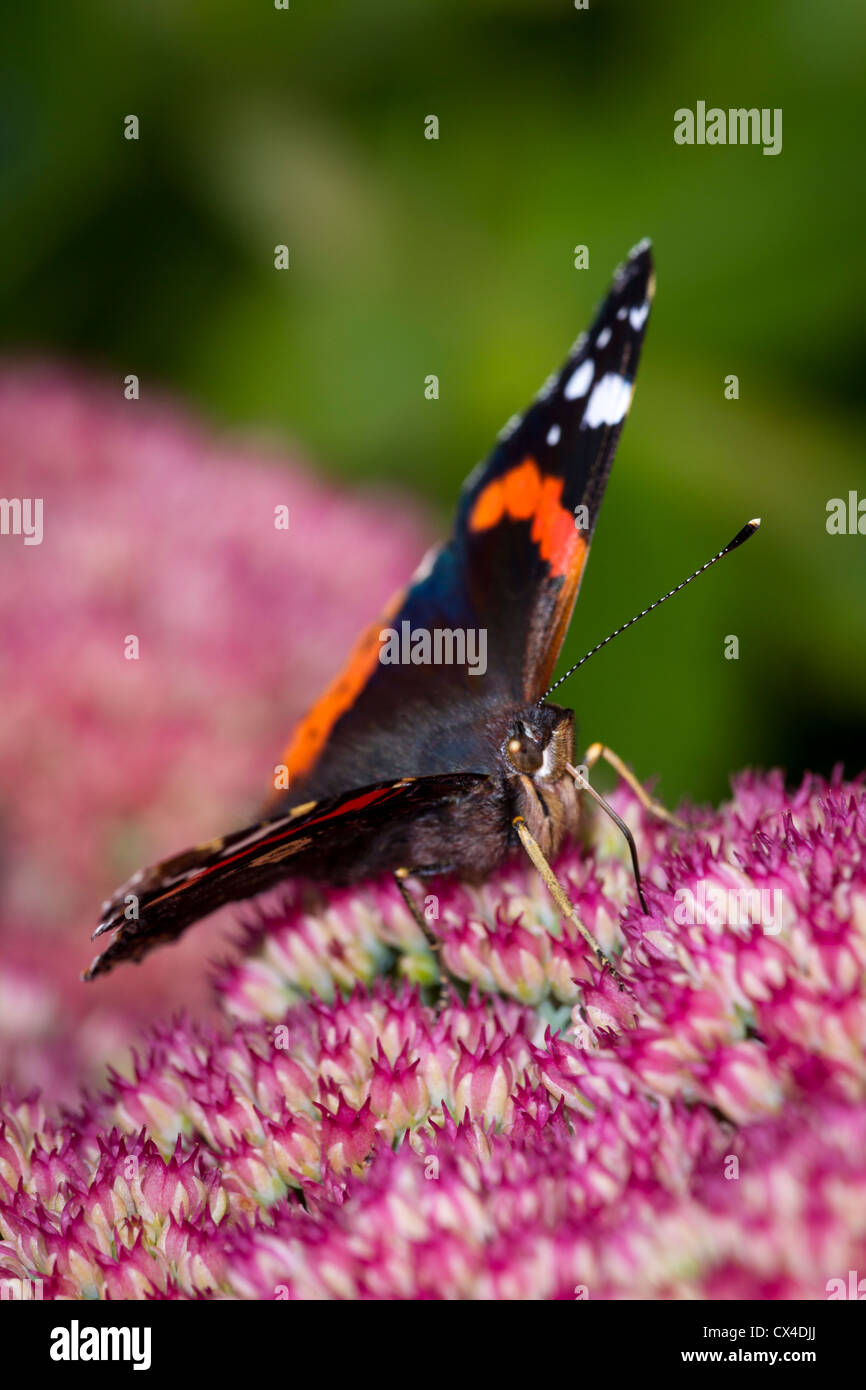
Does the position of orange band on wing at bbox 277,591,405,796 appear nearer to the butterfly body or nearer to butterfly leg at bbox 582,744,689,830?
the butterfly body

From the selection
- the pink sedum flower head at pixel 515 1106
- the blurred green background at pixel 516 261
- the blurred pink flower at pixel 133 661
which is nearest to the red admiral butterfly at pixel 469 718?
the pink sedum flower head at pixel 515 1106

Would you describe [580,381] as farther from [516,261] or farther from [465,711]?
[516,261]

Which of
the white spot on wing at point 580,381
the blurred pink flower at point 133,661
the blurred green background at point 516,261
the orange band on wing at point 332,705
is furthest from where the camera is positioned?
the blurred green background at point 516,261

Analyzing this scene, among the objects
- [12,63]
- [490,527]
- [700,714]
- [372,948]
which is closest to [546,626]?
[490,527]

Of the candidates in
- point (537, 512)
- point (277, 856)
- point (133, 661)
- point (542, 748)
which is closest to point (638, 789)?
point (542, 748)

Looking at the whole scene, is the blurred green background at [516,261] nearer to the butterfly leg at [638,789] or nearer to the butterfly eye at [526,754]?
the butterfly leg at [638,789]

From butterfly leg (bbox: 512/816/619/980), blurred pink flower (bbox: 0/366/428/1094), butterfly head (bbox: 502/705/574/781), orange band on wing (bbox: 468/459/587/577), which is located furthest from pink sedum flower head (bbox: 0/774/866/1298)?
blurred pink flower (bbox: 0/366/428/1094)
